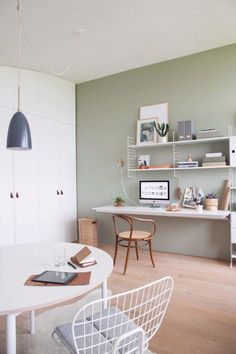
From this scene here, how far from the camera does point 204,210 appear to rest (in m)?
3.69

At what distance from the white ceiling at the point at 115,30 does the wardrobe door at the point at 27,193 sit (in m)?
1.14

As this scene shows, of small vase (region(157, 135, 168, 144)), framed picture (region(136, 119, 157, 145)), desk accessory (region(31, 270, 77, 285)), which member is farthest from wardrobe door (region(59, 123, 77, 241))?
desk accessory (region(31, 270, 77, 285))

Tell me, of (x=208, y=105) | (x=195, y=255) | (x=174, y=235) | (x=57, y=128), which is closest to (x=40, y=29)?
(x=57, y=128)

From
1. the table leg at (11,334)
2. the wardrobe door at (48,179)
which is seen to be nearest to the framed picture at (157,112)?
the wardrobe door at (48,179)

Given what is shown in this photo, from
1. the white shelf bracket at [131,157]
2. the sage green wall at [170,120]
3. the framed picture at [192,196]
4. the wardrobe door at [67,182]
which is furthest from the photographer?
the wardrobe door at [67,182]

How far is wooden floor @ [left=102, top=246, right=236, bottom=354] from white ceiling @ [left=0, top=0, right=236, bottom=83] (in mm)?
2934

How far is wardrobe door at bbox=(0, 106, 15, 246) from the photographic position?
3826 millimetres

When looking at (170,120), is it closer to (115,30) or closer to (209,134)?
(209,134)

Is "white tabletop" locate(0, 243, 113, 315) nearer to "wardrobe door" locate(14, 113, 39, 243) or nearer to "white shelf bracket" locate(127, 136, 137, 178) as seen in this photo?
"wardrobe door" locate(14, 113, 39, 243)

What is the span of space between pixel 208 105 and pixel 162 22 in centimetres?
135

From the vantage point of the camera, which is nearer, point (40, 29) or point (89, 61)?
point (40, 29)

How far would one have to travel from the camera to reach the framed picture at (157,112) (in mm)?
4188

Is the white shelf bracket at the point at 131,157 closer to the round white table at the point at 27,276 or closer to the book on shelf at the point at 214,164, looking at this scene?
the book on shelf at the point at 214,164

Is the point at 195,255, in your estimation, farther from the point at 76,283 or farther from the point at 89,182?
the point at 76,283
